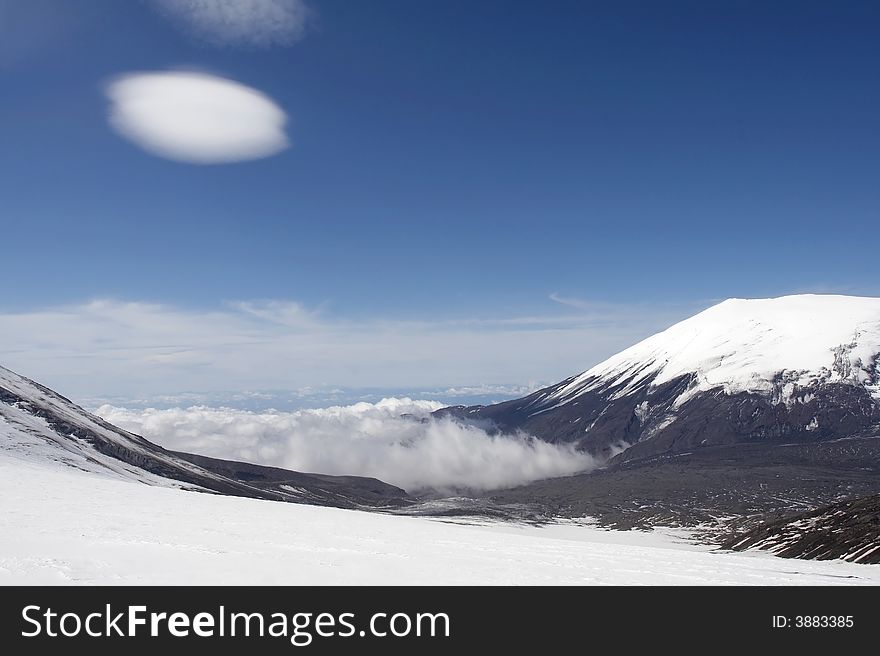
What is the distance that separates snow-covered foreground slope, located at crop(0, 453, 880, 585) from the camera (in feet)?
56.2

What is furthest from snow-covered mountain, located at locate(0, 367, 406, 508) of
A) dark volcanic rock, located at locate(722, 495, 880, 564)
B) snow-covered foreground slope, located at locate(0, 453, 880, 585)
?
dark volcanic rock, located at locate(722, 495, 880, 564)

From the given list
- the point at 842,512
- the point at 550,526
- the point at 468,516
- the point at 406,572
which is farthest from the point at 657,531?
the point at 406,572

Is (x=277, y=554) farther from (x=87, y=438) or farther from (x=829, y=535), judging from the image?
(x=87, y=438)

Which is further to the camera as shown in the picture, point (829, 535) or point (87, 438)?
point (87, 438)

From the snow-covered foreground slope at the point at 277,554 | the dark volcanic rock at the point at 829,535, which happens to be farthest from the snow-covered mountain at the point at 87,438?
the dark volcanic rock at the point at 829,535

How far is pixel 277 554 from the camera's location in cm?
2070

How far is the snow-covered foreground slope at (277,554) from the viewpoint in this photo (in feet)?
56.2

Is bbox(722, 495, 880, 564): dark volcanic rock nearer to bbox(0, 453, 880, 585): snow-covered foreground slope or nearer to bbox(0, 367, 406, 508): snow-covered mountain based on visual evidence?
bbox(0, 453, 880, 585): snow-covered foreground slope

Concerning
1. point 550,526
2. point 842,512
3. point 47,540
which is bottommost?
point 550,526

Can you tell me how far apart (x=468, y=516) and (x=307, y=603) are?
16275 centimetres

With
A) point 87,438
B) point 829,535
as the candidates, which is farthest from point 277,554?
point 87,438

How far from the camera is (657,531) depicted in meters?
145

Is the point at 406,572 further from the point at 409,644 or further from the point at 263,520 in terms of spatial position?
the point at 263,520

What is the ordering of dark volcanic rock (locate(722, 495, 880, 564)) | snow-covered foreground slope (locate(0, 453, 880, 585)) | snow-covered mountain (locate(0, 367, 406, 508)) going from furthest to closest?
snow-covered mountain (locate(0, 367, 406, 508))
dark volcanic rock (locate(722, 495, 880, 564))
snow-covered foreground slope (locate(0, 453, 880, 585))
